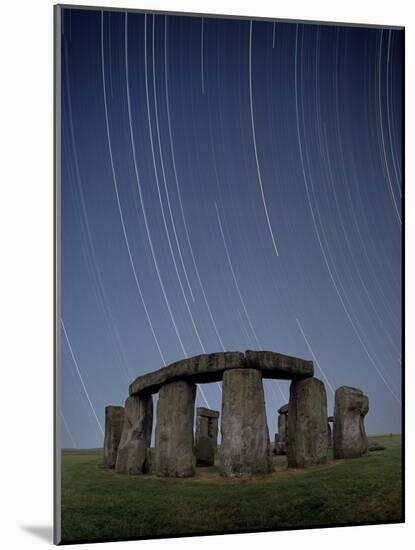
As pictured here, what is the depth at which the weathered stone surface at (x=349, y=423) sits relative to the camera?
48.2ft

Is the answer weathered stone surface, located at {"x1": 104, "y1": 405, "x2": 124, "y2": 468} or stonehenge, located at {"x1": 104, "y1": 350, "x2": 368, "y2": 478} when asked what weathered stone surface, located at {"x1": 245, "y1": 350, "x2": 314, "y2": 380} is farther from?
weathered stone surface, located at {"x1": 104, "y1": 405, "x2": 124, "y2": 468}

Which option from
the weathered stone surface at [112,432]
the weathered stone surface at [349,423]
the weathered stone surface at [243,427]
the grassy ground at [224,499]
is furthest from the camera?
the weathered stone surface at [349,423]

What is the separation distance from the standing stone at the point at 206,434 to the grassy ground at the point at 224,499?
15cm

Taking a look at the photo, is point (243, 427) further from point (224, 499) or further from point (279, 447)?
point (224, 499)

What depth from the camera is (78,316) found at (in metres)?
13.6

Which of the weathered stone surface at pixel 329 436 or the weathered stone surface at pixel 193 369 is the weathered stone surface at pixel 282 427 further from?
the weathered stone surface at pixel 193 369

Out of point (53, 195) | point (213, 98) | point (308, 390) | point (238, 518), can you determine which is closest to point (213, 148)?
point (213, 98)

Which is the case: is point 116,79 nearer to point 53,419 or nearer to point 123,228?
point 123,228

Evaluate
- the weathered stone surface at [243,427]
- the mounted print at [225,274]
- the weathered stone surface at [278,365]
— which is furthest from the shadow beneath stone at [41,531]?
the weathered stone surface at [278,365]

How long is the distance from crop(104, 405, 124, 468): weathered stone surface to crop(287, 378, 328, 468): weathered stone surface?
1.85m

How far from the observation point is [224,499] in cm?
1399

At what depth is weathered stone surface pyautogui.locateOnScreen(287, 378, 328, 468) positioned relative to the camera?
14695mm

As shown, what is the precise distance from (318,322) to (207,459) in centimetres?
183

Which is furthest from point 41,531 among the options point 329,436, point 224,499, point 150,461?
point 329,436
